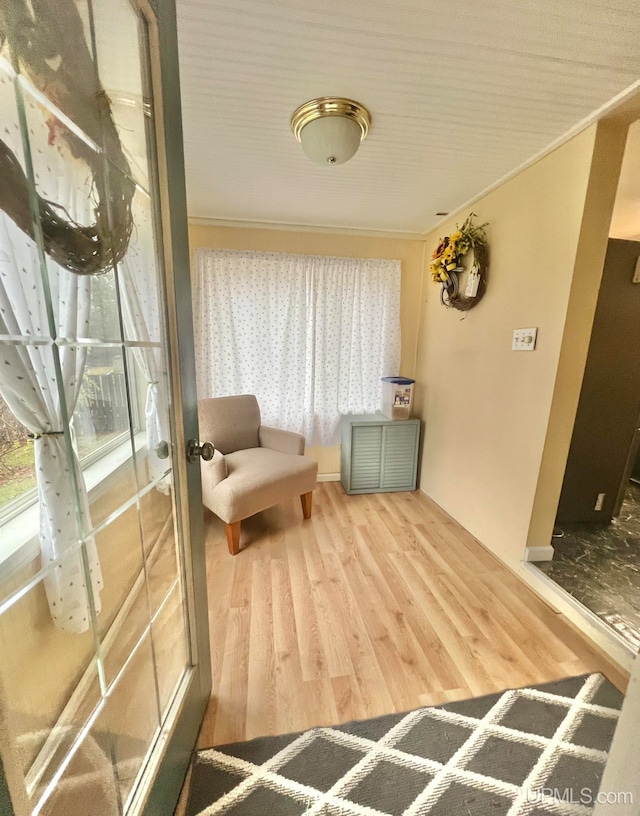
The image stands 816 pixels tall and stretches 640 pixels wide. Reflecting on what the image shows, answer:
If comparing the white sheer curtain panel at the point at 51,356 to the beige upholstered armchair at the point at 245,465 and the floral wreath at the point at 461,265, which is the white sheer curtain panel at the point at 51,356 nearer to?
the beige upholstered armchair at the point at 245,465

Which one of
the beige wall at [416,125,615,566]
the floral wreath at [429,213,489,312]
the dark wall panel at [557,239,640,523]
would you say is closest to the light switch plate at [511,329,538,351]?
the beige wall at [416,125,615,566]

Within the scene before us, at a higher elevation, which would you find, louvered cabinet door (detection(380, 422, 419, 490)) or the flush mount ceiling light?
the flush mount ceiling light

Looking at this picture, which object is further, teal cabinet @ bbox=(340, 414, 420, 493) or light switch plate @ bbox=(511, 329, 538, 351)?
teal cabinet @ bbox=(340, 414, 420, 493)

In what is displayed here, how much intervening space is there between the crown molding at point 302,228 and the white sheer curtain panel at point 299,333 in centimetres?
21

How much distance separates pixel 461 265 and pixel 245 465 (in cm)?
201

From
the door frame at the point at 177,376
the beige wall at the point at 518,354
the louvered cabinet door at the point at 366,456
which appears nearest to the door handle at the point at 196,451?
the door frame at the point at 177,376

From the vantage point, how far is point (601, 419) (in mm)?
1985

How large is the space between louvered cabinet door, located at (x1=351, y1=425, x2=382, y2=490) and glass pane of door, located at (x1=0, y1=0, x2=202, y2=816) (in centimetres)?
186

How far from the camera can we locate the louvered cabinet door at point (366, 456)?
2.60m

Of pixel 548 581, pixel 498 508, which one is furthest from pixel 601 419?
pixel 548 581

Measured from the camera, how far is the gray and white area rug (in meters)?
0.88

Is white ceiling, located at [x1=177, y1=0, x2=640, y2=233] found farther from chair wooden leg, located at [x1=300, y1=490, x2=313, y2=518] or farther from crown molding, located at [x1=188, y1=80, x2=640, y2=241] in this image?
chair wooden leg, located at [x1=300, y1=490, x2=313, y2=518]

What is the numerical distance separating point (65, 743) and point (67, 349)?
738 mm

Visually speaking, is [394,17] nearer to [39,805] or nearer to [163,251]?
[163,251]
